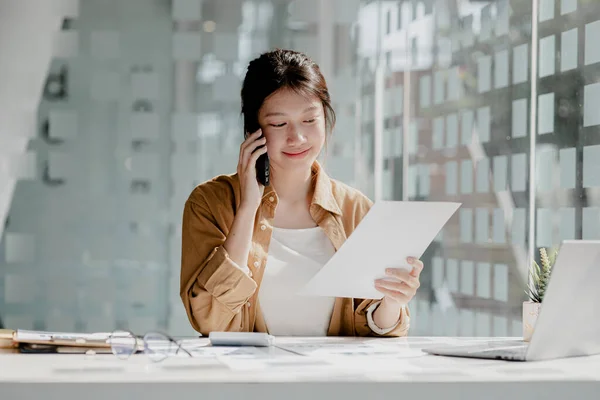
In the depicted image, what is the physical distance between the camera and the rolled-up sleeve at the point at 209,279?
7.54ft

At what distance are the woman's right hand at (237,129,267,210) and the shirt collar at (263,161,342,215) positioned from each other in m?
0.10

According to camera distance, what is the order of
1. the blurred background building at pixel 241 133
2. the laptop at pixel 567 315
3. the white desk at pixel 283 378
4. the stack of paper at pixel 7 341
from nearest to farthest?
1. the white desk at pixel 283 378
2. the laptop at pixel 567 315
3. the stack of paper at pixel 7 341
4. the blurred background building at pixel 241 133

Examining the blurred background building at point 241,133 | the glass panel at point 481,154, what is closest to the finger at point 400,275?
the blurred background building at point 241,133

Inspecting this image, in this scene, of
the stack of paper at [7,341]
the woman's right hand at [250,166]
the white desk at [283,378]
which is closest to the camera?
the white desk at [283,378]

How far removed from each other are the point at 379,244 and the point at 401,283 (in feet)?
0.75

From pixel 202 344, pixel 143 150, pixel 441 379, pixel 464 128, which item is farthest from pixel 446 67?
pixel 441 379

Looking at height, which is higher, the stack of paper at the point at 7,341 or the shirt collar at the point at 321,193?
the shirt collar at the point at 321,193

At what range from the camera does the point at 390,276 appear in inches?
84.9

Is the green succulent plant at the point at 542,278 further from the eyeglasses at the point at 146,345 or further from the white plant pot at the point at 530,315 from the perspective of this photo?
the eyeglasses at the point at 146,345

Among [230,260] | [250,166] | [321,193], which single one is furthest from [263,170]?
[230,260]

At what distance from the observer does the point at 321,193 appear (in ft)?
8.59

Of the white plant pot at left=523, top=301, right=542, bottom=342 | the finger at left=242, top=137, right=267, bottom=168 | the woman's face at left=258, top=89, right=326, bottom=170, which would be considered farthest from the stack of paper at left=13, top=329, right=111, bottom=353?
the white plant pot at left=523, top=301, right=542, bottom=342

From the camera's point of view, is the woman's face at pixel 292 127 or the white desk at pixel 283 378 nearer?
the white desk at pixel 283 378

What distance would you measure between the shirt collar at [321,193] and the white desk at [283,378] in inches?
35.4
